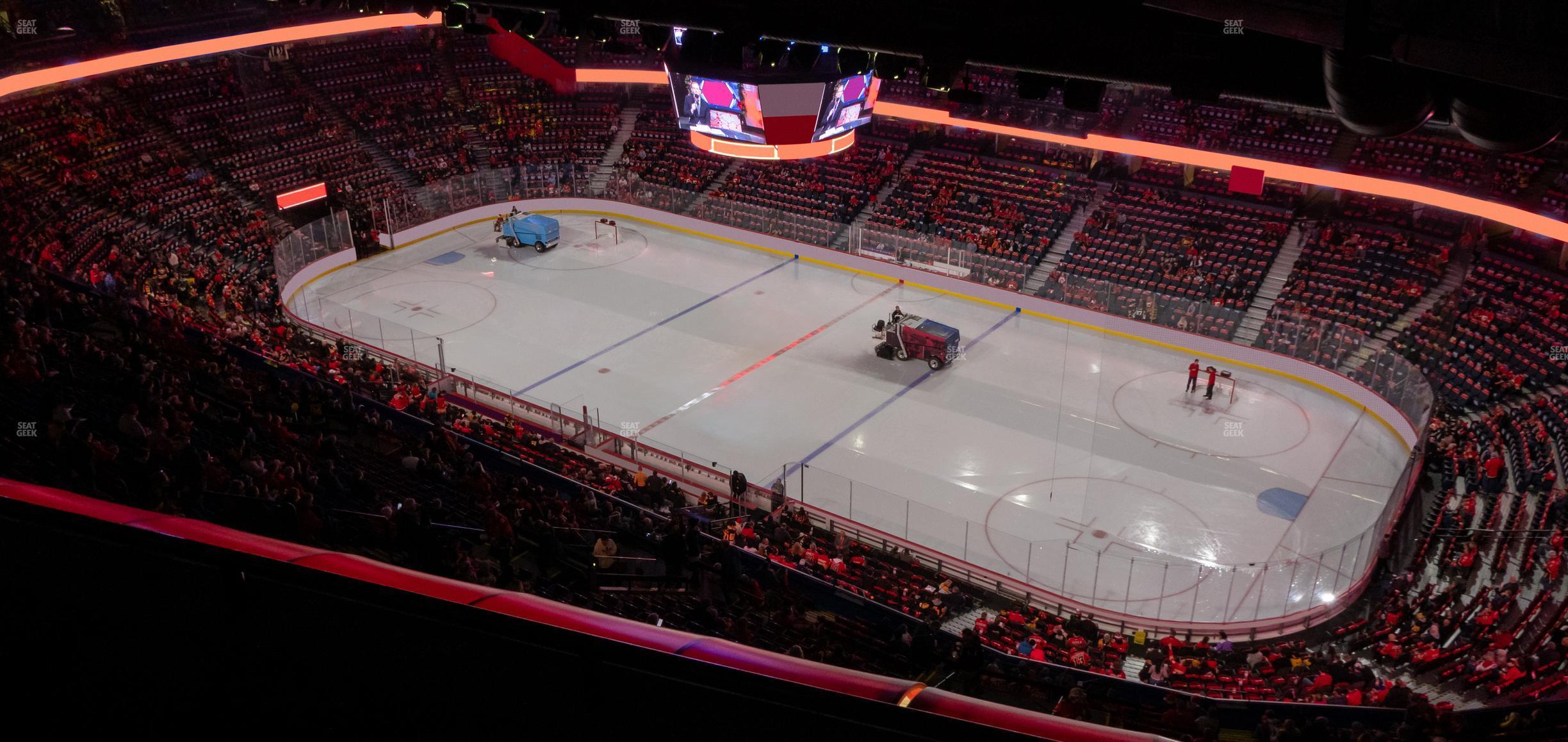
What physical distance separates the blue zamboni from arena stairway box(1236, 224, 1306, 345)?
2058 cm

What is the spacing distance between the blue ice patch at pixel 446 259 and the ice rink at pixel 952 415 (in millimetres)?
141

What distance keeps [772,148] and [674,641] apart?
20.9 metres

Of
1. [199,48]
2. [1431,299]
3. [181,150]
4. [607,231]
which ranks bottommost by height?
[607,231]

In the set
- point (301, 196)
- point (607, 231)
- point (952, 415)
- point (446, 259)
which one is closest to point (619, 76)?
point (607, 231)

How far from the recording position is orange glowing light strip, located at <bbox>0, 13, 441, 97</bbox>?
91.2 ft

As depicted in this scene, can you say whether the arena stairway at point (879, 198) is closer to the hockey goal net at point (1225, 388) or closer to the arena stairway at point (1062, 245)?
the arena stairway at point (1062, 245)

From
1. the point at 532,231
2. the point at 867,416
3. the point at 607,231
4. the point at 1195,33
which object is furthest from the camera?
the point at 607,231

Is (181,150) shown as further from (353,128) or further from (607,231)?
(607,231)

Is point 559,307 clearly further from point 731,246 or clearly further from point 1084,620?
point 1084,620

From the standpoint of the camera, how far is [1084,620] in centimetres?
1472

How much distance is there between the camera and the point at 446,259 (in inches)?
Result: 1267

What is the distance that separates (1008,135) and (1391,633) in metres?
22.7

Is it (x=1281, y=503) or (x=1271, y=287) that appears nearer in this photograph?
(x=1281, y=503)

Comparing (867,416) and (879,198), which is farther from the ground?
(879,198)
